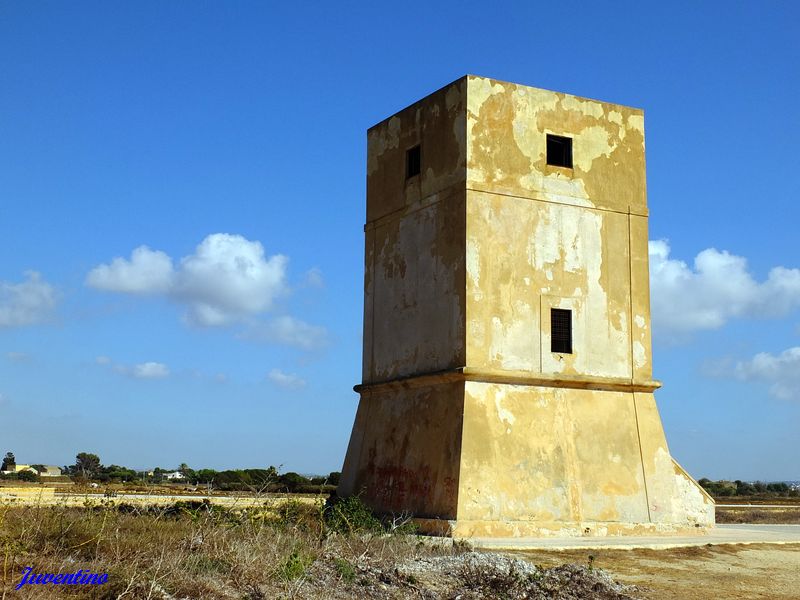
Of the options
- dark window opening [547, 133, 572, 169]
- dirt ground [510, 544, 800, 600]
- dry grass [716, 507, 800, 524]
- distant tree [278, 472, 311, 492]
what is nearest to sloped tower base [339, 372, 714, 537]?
dirt ground [510, 544, 800, 600]

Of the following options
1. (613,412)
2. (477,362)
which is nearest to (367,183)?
(477,362)

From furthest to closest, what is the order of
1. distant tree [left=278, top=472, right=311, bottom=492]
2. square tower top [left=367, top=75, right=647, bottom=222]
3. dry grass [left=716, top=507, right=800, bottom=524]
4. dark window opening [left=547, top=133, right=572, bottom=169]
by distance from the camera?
distant tree [left=278, top=472, right=311, bottom=492] < dry grass [left=716, top=507, right=800, bottom=524] < dark window opening [left=547, top=133, right=572, bottom=169] < square tower top [left=367, top=75, right=647, bottom=222]

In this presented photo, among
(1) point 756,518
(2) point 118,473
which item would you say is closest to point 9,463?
(2) point 118,473

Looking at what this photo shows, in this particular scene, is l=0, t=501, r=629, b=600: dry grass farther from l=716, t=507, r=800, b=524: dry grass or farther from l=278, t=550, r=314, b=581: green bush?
l=716, t=507, r=800, b=524: dry grass

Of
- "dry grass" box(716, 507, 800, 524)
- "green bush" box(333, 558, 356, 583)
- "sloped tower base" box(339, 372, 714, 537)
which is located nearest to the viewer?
"green bush" box(333, 558, 356, 583)

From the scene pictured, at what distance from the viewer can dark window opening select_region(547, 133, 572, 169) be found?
17516mm

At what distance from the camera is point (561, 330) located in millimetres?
16969

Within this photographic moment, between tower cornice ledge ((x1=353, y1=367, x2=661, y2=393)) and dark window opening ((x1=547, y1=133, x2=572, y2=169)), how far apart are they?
390 centimetres

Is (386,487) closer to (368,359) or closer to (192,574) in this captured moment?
(368,359)

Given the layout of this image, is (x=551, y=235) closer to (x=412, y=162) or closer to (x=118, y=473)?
(x=412, y=162)

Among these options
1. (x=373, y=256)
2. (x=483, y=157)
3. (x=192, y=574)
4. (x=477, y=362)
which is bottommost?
(x=192, y=574)

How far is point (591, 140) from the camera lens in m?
17.7

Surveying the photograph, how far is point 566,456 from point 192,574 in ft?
29.2

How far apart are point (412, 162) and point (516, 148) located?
2.28 metres
